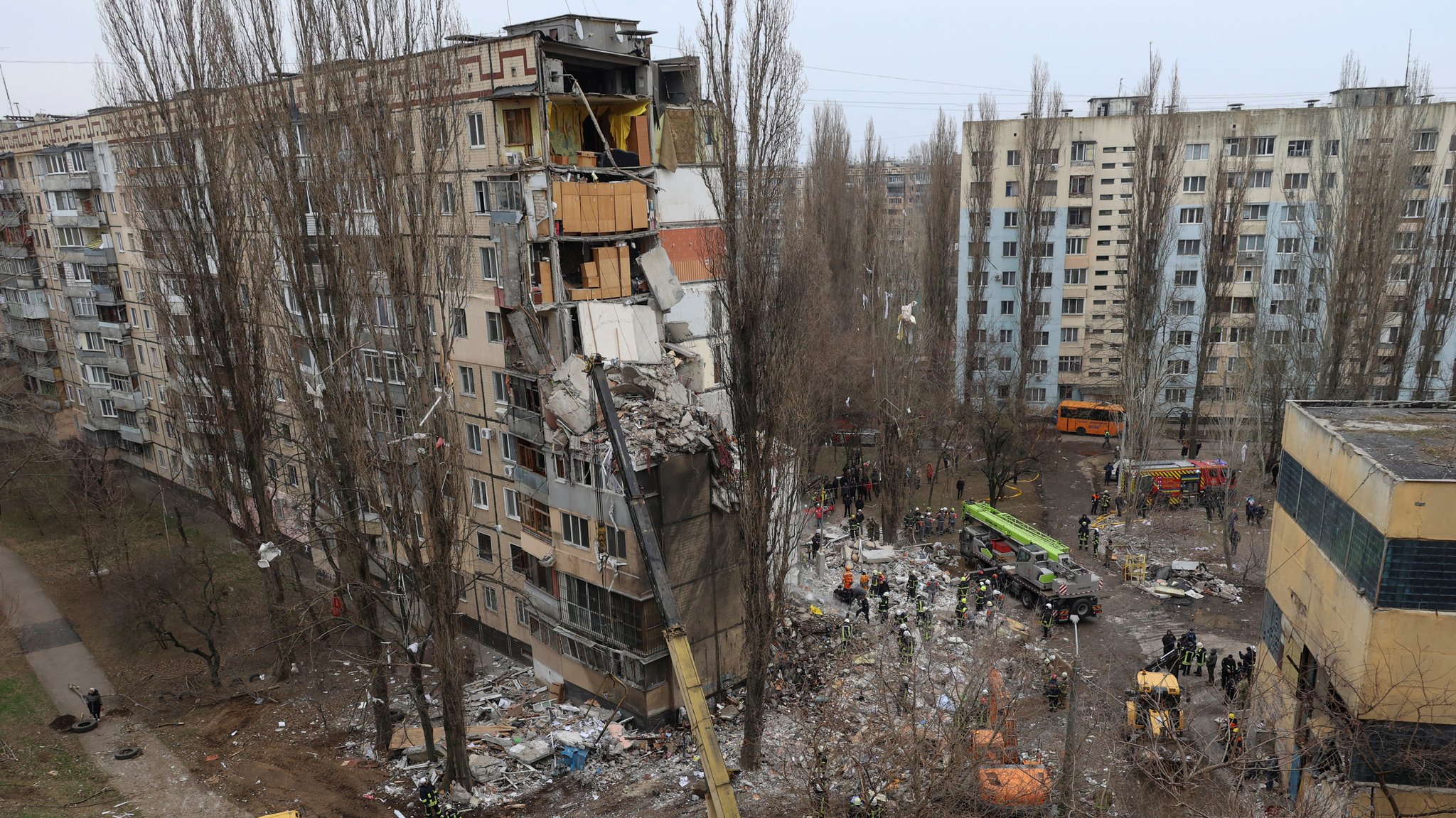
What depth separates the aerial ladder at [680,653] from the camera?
10.8 m

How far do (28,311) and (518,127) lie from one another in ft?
119

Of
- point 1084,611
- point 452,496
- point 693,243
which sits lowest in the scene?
point 1084,611

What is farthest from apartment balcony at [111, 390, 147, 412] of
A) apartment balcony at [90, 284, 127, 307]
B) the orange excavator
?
the orange excavator

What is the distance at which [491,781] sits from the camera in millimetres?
16141

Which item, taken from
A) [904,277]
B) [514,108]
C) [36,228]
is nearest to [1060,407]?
[904,277]

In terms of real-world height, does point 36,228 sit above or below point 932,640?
above

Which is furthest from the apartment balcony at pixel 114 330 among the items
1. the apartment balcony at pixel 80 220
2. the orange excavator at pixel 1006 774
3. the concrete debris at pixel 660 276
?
the orange excavator at pixel 1006 774

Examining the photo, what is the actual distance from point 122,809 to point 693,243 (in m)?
16.2

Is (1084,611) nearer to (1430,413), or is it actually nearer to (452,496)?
(1430,413)

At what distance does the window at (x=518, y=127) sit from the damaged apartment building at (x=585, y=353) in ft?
0.14

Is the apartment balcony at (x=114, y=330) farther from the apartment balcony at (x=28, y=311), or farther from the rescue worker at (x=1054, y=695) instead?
the rescue worker at (x=1054, y=695)

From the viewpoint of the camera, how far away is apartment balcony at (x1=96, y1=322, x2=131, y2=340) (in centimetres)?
3434

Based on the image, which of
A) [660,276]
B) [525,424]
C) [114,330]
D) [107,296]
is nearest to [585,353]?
[525,424]

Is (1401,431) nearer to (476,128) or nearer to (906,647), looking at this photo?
(906,647)
